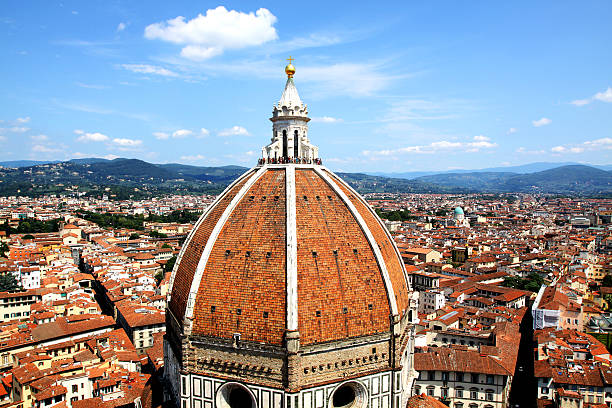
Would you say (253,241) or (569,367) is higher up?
(253,241)

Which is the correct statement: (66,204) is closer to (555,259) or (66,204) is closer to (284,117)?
(555,259)

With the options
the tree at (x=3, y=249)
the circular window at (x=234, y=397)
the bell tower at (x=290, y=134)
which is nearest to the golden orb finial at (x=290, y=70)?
the bell tower at (x=290, y=134)

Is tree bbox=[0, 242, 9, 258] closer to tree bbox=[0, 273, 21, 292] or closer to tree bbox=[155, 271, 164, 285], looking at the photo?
tree bbox=[0, 273, 21, 292]

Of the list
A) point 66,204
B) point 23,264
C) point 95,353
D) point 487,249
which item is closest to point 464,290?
point 487,249

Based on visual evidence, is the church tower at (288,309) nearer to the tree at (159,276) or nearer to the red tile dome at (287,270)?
the red tile dome at (287,270)

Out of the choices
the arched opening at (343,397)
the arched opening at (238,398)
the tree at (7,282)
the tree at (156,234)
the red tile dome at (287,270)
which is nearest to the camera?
the red tile dome at (287,270)

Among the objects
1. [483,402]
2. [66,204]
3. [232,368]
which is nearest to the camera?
[232,368]

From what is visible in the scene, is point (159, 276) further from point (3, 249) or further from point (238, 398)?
point (238, 398)
